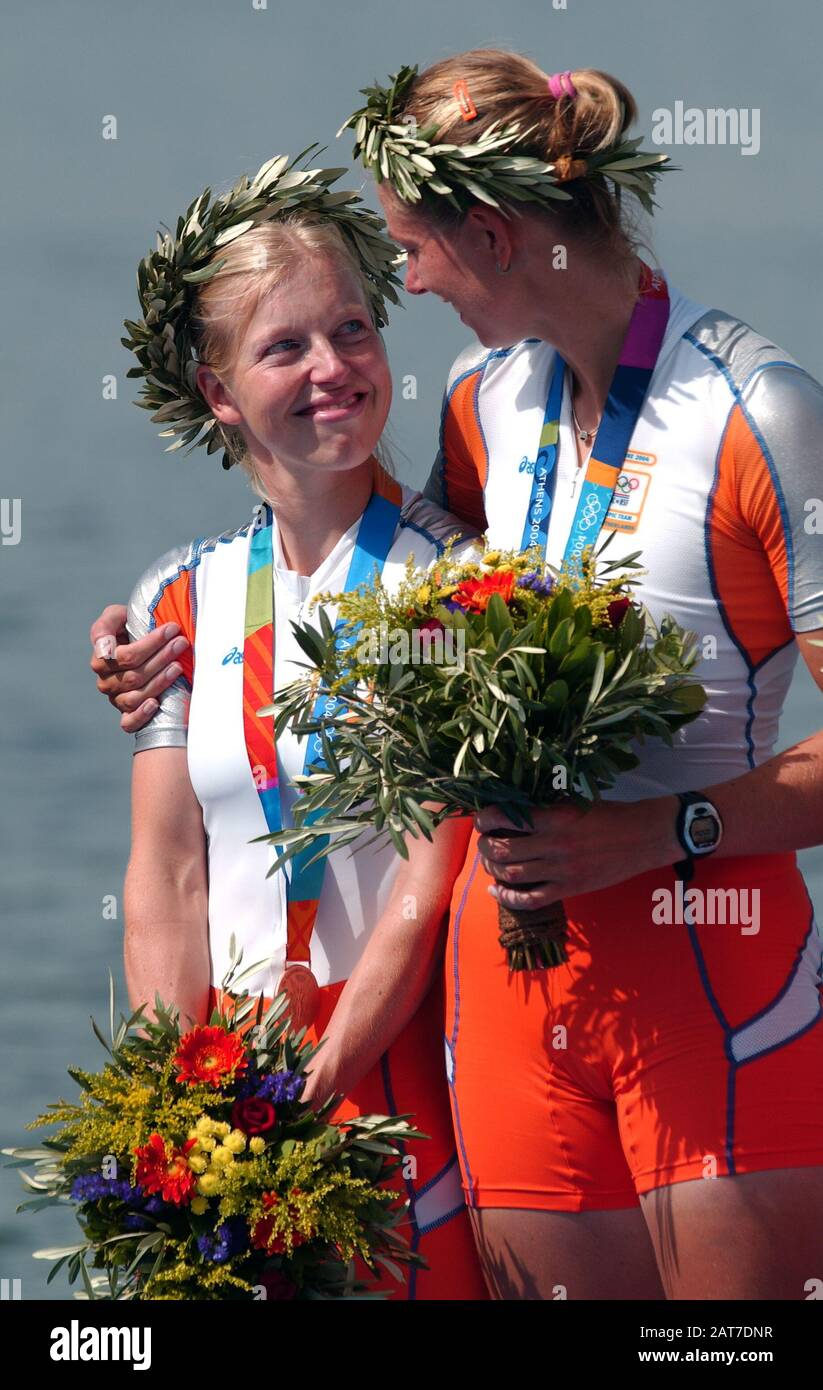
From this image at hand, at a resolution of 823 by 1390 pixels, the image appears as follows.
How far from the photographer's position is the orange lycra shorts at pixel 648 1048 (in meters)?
3.29

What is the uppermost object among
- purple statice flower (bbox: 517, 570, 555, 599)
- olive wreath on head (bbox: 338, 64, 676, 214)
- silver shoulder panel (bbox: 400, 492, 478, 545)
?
olive wreath on head (bbox: 338, 64, 676, 214)

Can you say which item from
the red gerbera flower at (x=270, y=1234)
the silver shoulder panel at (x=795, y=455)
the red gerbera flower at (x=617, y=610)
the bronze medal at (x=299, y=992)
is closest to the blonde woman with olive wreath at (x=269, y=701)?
the bronze medal at (x=299, y=992)

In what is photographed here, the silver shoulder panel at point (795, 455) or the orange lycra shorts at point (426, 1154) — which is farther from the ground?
the silver shoulder panel at point (795, 455)

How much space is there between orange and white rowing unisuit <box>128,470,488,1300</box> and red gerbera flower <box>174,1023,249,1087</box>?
0.22 meters

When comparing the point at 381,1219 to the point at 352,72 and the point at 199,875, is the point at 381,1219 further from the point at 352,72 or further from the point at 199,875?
the point at 352,72

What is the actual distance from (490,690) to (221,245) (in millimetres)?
1164

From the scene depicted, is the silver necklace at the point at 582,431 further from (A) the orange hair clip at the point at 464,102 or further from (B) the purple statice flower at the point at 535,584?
(A) the orange hair clip at the point at 464,102

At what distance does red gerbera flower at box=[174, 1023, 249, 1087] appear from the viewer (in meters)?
3.41

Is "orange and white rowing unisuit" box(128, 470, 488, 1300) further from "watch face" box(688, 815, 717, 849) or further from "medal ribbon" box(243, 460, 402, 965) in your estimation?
"watch face" box(688, 815, 717, 849)

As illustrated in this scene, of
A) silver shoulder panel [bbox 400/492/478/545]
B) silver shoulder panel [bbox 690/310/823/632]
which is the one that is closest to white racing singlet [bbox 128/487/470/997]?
silver shoulder panel [bbox 400/492/478/545]

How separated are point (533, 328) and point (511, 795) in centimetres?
80

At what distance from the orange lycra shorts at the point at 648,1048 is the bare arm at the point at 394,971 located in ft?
0.40

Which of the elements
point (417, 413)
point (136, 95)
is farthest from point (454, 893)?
point (136, 95)
